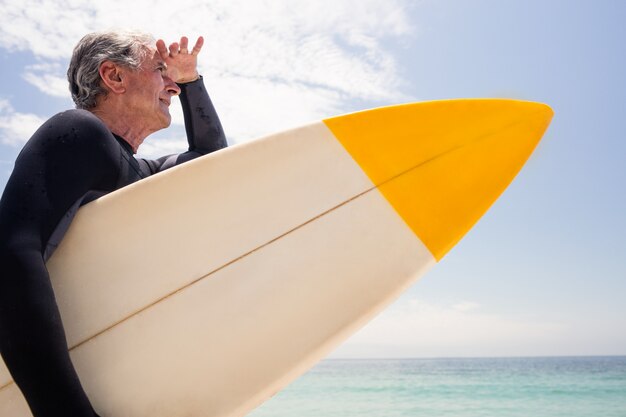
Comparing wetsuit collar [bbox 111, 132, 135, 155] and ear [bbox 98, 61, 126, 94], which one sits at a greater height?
ear [bbox 98, 61, 126, 94]

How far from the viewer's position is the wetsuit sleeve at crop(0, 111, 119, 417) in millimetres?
865

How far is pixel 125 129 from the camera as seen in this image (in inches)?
58.7

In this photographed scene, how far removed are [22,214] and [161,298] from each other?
41 centimetres

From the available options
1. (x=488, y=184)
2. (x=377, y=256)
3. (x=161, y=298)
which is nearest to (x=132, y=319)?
(x=161, y=298)

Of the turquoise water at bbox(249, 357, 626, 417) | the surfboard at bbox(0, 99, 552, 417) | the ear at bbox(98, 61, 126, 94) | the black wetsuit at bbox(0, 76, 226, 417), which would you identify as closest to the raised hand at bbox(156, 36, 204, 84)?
the ear at bbox(98, 61, 126, 94)

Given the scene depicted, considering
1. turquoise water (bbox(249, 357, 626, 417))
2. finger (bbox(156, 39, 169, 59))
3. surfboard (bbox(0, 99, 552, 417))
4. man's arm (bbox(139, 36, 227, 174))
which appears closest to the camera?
surfboard (bbox(0, 99, 552, 417))

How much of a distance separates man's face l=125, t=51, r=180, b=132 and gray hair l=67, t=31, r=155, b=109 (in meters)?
0.03

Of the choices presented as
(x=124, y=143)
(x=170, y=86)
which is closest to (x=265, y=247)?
(x=124, y=143)

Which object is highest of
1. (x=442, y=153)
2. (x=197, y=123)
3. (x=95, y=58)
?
(x=95, y=58)

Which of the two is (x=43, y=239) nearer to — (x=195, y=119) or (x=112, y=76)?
(x=112, y=76)

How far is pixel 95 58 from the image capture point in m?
1.45

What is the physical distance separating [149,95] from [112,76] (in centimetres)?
11

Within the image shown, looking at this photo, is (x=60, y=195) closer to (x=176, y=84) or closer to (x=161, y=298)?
(x=161, y=298)

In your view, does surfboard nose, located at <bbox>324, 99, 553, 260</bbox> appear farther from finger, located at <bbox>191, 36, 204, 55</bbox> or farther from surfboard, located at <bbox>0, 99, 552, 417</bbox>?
finger, located at <bbox>191, 36, 204, 55</bbox>
